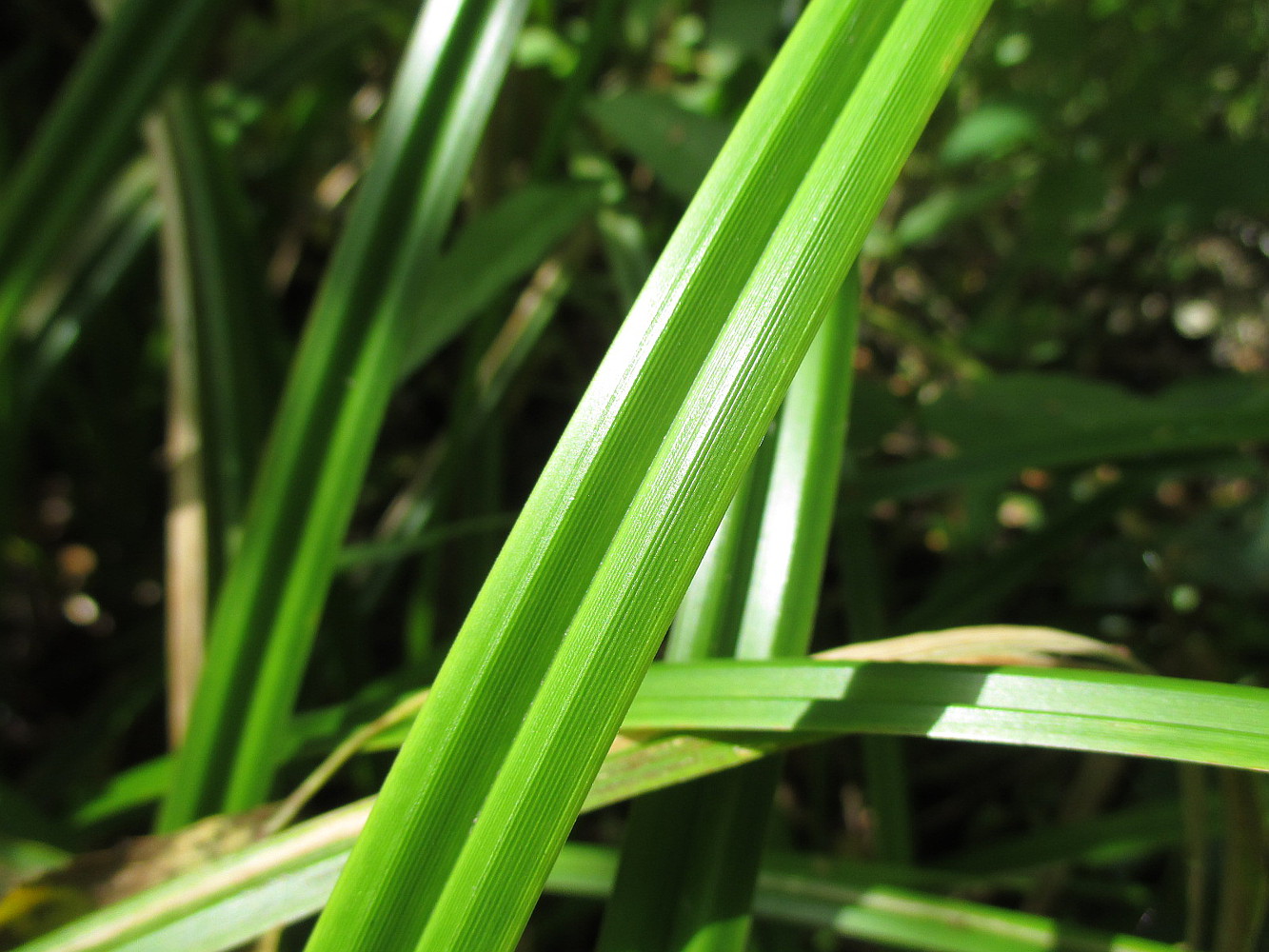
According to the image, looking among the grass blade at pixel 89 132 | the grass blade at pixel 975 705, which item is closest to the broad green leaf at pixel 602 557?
the grass blade at pixel 975 705

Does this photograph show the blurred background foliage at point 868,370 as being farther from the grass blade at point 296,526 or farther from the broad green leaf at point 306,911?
the broad green leaf at point 306,911

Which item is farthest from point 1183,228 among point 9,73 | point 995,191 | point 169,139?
point 9,73

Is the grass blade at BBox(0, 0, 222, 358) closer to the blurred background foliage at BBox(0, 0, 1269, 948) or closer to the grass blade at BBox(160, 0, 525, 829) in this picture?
the blurred background foliage at BBox(0, 0, 1269, 948)

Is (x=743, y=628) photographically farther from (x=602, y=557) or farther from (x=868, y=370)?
(x=868, y=370)

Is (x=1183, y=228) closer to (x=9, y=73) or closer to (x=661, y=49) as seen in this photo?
(x=661, y=49)

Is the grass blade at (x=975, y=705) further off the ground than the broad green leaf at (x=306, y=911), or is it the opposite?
the grass blade at (x=975, y=705)

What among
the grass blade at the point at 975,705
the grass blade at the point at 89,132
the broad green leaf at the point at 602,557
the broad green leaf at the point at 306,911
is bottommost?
the broad green leaf at the point at 306,911

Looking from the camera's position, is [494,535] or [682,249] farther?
[494,535]

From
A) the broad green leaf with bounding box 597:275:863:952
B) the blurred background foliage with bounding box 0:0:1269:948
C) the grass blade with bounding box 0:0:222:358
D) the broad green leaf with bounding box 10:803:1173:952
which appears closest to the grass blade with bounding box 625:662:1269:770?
the broad green leaf with bounding box 597:275:863:952

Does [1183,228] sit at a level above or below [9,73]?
below
